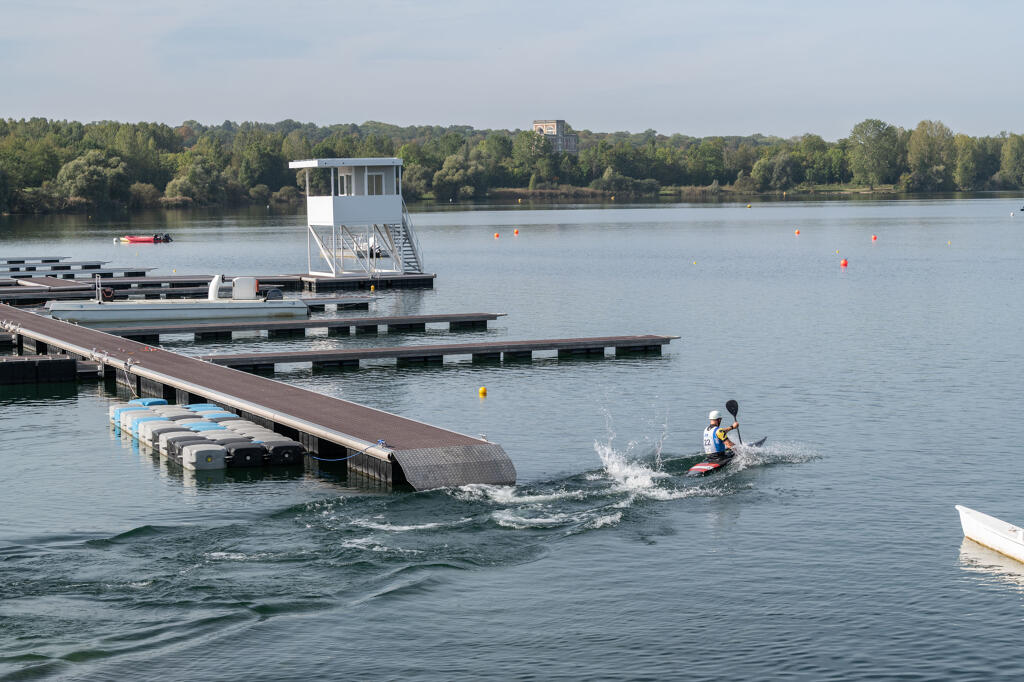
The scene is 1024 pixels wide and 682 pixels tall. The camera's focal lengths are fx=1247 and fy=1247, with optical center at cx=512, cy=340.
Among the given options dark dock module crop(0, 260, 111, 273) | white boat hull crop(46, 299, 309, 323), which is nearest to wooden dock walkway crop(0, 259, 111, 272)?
dark dock module crop(0, 260, 111, 273)

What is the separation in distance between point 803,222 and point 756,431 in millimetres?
144178

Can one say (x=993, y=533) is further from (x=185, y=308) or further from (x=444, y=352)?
(x=185, y=308)

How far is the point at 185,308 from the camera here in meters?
61.9

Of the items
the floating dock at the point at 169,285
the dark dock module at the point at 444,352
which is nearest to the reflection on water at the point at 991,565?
the dark dock module at the point at 444,352

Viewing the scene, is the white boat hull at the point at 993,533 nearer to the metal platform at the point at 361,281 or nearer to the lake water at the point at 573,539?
the lake water at the point at 573,539

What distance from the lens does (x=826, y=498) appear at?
29203mm

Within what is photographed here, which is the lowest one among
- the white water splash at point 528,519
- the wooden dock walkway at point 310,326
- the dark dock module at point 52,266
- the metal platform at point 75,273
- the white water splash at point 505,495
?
the white water splash at point 528,519

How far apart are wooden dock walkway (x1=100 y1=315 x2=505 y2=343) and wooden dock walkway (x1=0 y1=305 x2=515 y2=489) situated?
6.22 metres

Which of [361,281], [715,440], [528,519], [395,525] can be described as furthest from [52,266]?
[528,519]

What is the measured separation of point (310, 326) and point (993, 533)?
3972 cm

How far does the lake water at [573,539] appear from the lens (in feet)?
66.3

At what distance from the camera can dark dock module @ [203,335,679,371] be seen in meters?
48.0

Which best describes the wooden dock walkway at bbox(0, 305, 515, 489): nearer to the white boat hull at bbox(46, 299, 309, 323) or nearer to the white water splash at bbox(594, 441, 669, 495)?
the white water splash at bbox(594, 441, 669, 495)

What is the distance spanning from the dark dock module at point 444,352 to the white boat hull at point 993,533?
26.8 m
